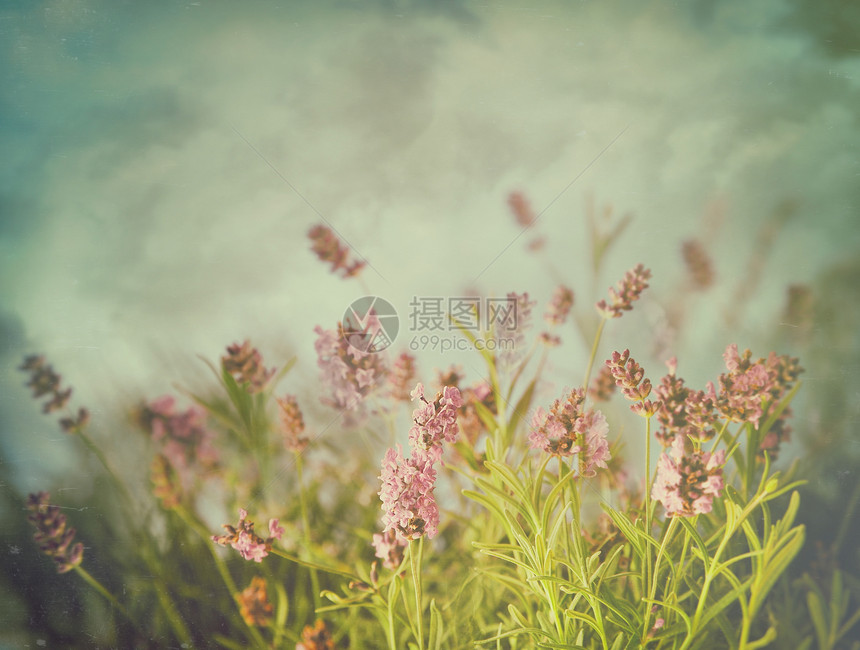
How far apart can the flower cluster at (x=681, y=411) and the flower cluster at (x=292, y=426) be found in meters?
0.56

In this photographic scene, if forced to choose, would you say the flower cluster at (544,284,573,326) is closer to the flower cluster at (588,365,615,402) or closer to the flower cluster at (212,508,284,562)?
the flower cluster at (588,365,615,402)

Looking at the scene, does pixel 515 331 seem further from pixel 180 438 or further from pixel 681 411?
pixel 180 438

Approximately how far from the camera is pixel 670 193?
909mm

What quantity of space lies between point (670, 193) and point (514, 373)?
0.39 m

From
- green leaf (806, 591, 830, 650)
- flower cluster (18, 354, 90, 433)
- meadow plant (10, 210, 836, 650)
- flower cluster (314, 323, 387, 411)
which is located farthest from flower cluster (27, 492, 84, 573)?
green leaf (806, 591, 830, 650)

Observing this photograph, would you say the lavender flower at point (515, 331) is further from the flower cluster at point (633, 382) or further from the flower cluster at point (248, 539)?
the flower cluster at point (248, 539)

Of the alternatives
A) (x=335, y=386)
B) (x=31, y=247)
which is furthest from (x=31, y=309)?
(x=335, y=386)

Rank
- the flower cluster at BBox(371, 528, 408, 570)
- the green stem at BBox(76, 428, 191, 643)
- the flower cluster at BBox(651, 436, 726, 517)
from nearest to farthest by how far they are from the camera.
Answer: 1. the flower cluster at BBox(651, 436, 726, 517)
2. the flower cluster at BBox(371, 528, 408, 570)
3. the green stem at BBox(76, 428, 191, 643)

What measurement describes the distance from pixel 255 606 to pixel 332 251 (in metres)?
0.60

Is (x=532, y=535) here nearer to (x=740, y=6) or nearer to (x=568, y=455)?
(x=568, y=455)

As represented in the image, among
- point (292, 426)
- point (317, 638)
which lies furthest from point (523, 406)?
point (317, 638)

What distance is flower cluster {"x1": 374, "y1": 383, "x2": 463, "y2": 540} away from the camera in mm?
757

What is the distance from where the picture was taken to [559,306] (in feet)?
3.02

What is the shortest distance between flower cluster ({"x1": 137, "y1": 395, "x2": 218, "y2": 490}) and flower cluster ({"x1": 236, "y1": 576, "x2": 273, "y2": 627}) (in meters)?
0.20
